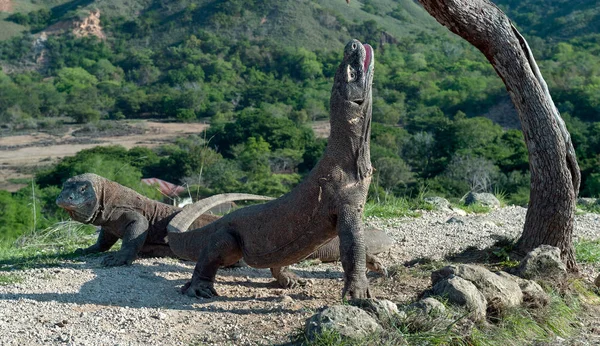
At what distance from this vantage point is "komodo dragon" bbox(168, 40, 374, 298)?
17.2ft

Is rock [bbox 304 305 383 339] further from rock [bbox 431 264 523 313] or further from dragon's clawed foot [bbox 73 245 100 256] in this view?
dragon's clawed foot [bbox 73 245 100 256]

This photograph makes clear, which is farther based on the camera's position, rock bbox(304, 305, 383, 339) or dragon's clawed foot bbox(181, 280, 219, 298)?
dragon's clawed foot bbox(181, 280, 219, 298)

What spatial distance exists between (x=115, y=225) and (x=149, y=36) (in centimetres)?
9440

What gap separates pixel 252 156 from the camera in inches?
1640

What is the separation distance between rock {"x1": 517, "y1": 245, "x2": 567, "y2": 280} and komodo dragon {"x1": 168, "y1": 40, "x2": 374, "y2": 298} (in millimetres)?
1306

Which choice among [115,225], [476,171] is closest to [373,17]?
[476,171]

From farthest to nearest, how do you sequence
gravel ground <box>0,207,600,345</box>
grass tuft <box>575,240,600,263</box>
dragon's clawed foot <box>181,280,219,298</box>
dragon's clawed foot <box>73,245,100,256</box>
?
dragon's clawed foot <box>73,245,100,256</box> → grass tuft <box>575,240,600,263</box> → dragon's clawed foot <box>181,280,219,298</box> → gravel ground <box>0,207,600,345</box>

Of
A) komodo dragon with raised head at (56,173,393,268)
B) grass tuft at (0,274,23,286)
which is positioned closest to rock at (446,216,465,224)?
komodo dragon with raised head at (56,173,393,268)

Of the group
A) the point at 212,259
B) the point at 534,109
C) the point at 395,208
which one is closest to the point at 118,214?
the point at 212,259

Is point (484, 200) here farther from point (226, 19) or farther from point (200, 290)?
point (226, 19)

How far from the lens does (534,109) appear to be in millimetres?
6160

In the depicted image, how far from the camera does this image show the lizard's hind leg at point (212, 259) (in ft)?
19.3

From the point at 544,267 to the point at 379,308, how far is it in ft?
5.78

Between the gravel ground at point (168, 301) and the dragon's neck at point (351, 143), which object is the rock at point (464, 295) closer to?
the gravel ground at point (168, 301)
